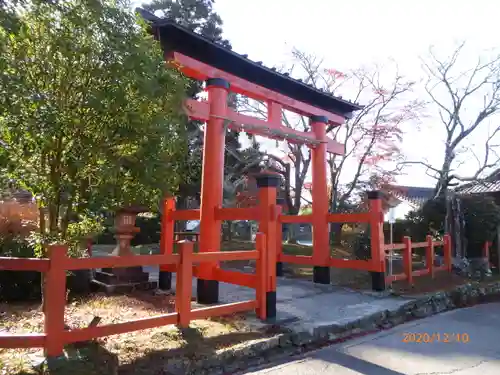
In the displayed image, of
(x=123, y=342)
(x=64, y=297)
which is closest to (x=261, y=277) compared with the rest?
(x=123, y=342)

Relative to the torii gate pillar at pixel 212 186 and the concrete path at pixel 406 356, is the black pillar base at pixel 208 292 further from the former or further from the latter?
the concrete path at pixel 406 356

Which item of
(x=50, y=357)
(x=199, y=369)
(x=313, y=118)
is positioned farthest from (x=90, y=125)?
(x=313, y=118)

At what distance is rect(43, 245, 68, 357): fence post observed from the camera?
3.41 meters

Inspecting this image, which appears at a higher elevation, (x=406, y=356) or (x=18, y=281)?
→ (x=18, y=281)

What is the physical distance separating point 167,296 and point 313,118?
5140mm

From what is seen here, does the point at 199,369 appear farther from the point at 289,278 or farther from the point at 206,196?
the point at 289,278

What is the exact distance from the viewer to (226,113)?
22.5 ft

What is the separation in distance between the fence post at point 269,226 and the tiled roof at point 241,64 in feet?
8.19

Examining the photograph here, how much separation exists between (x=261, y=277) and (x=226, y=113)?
3045 mm

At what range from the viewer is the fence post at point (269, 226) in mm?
5457

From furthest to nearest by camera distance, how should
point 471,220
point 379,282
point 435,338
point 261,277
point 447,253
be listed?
point 471,220, point 447,253, point 379,282, point 435,338, point 261,277

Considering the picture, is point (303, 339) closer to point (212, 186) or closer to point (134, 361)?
point (134, 361)

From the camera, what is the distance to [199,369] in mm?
3906

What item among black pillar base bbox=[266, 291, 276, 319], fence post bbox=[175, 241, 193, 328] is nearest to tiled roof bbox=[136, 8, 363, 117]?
fence post bbox=[175, 241, 193, 328]
